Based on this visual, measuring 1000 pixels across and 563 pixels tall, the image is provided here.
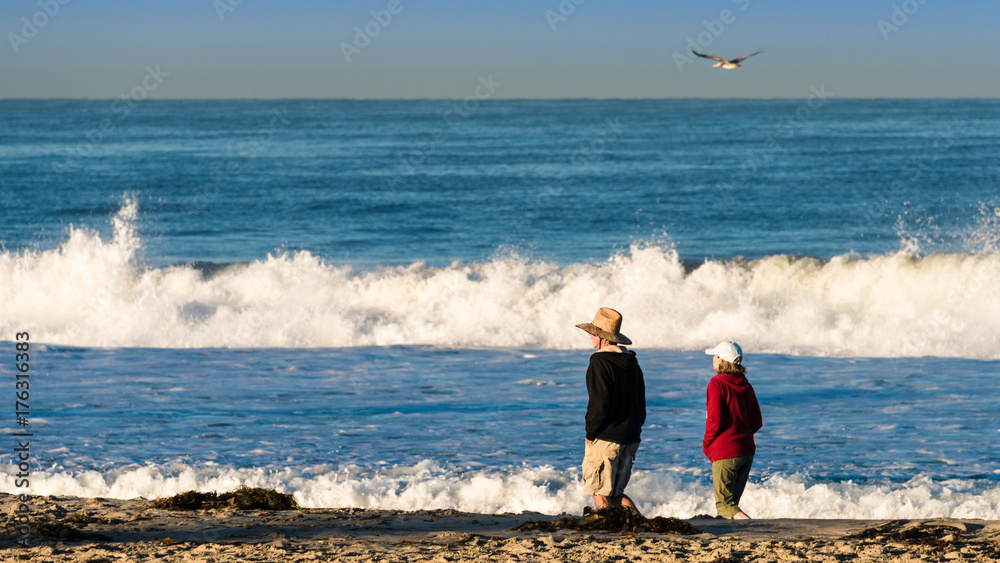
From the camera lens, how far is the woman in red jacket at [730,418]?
6254 mm

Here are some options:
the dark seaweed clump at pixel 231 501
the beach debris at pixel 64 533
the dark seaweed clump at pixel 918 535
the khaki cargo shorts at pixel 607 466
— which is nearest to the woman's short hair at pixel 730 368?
the khaki cargo shorts at pixel 607 466

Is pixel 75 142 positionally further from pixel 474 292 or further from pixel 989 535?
pixel 989 535

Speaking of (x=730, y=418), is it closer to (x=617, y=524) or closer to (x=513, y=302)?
(x=617, y=524)

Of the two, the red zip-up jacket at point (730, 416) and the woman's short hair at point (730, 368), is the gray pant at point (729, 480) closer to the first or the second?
the red zip-up jacket at point (730, 416)

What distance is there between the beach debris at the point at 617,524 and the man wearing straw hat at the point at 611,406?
0.35ft

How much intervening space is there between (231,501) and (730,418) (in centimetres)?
359

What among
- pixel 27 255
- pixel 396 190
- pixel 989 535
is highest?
pixel 396 190

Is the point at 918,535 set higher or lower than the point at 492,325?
lower

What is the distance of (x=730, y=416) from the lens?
249 inches

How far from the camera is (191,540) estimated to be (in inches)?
227

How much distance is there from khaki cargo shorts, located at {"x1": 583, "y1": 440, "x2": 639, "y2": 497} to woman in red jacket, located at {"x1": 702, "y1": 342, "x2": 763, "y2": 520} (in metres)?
0.56

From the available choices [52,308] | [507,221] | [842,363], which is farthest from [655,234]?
[52,308]

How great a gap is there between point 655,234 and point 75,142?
45413 millimetres

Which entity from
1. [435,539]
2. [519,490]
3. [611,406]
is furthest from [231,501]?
[611,406]
